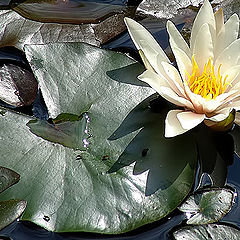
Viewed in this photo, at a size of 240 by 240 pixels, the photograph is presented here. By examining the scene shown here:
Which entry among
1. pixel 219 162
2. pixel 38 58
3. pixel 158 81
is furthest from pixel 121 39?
pixel 219 162

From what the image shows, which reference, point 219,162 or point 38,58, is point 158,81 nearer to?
point 219,162

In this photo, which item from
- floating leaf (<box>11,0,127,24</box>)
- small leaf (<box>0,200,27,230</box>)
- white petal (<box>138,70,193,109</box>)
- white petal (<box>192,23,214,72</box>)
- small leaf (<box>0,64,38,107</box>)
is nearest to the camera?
small leaf (<box>0,200,27,230</box>)

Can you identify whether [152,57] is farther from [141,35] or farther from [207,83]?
[207,83]

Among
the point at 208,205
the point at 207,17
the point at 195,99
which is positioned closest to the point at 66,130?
the point at 195,99

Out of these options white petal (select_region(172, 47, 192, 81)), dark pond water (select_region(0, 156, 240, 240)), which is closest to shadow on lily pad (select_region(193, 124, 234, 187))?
dark pond water (select_region(0, 156, 240, 240))

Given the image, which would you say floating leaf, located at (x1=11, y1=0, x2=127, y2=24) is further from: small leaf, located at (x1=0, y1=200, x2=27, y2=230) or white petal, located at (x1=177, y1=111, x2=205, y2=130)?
small leaf, located at (x1=0, y1=200, x2=27, y2=230)
